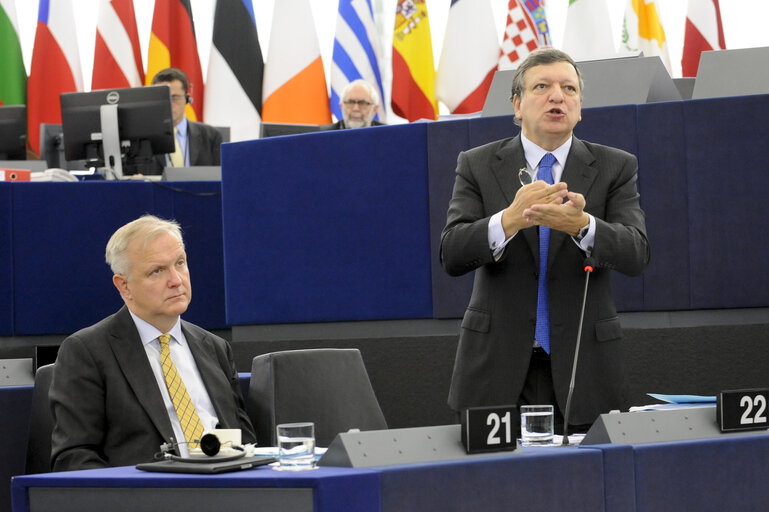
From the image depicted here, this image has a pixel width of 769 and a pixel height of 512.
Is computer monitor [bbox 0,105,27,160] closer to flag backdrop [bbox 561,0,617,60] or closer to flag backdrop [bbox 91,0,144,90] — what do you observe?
flag backdrop [bbox 91,0,144,90]

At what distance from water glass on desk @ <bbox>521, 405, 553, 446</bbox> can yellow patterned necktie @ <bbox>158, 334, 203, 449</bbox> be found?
2.69 feet

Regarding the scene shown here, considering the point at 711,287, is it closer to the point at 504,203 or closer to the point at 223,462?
the point at 504,203

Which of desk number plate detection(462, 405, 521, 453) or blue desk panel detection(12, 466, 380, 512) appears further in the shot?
desk number plate detection(462, 405, 521, 453)

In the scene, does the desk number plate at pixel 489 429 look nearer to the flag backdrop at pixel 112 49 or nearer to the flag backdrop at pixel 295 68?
the flag backdrop at pixel 295 68

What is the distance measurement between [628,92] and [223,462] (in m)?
3.21

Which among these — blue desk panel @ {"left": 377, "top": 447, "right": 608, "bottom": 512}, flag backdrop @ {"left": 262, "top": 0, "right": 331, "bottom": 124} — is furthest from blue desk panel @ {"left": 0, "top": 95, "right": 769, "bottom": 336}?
blue desk panel @ {"left": 377, "top": 447, "right": 608, "bottom": 512}

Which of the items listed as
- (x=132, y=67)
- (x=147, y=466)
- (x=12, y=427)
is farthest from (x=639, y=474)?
(x=132, y=67)

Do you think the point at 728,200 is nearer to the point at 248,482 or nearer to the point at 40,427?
the point at 40,427

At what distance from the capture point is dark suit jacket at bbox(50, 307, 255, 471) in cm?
231

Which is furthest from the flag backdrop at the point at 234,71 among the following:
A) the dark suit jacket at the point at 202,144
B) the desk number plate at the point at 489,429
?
the desk number plate at the point at 489,429

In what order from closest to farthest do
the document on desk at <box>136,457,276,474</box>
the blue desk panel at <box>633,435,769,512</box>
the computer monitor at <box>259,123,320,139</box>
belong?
the document on desk at <box>136,457,276,474</box>
the blue desk panel at <box>633,435,769,512</box>
the computer monitor at <box>259,123,320,139</box>

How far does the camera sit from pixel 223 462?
1.66 metres

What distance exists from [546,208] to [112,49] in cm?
587

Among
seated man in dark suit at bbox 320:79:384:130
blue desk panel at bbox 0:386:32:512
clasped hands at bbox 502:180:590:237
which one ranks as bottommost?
blue desk panel at bbox 0:386:32:512
